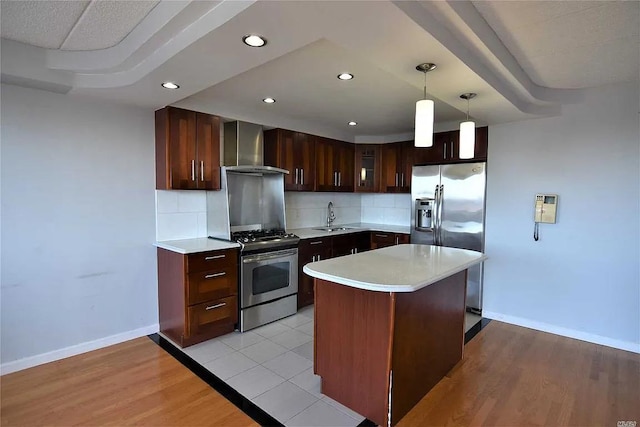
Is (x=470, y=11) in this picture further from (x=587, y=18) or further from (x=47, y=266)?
(x=47, y=266)

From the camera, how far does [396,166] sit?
4.87m

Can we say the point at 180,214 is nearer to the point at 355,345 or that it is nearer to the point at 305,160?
the point at 305,160

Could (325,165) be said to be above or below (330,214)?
above

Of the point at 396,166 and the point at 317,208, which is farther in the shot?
the point at 317,208

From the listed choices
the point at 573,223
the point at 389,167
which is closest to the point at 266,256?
the point at 389,167

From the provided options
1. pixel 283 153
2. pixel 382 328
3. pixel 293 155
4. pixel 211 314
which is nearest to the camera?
pixel 382 328

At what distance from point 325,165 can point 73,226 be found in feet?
9.68

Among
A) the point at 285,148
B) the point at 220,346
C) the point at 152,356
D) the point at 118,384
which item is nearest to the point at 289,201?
the point at 285,148

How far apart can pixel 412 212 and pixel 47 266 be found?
3895mm

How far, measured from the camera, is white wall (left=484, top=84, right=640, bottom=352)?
120 inches

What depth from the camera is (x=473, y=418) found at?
2.08 meters

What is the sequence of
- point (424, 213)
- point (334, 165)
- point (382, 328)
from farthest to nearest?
point (334, 165) → point (424, 213) → point (382, 328)

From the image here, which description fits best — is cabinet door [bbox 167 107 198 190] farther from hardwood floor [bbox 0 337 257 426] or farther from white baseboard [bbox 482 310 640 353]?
white baseboard [bbox 482 310 640 353]

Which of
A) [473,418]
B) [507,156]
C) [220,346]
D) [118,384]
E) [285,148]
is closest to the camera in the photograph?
[473,418]
